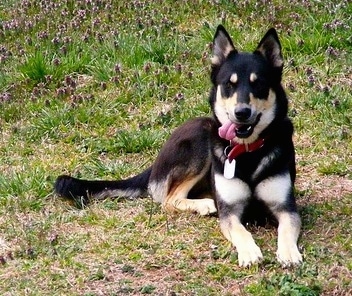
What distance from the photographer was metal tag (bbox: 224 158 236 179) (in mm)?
5270

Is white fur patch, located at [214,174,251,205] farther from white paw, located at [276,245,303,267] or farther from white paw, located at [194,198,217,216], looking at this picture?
white paw, located at [276,245,303,267]

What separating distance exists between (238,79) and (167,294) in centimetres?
149

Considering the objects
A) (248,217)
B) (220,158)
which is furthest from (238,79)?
(248,217)

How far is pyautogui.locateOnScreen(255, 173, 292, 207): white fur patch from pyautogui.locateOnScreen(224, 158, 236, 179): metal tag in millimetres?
182

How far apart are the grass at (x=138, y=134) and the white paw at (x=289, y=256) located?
43mm

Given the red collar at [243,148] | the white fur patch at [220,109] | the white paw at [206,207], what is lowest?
the white paw at [206,207]

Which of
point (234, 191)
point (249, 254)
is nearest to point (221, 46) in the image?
point (234, 191)

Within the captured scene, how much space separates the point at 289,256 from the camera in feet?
15.5

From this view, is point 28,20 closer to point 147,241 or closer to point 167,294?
point 147,241

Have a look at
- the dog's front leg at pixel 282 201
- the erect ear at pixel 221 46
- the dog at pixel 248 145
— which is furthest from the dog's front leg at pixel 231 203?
the erect ear at pixel 221 46

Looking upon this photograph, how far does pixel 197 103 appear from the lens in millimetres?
7441

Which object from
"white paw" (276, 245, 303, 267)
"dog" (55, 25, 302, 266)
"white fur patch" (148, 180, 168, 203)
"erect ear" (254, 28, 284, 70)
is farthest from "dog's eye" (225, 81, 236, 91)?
"white paw" (276, 245, 303, 267)

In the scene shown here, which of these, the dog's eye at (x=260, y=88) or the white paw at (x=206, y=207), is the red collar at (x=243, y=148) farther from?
the white paw at (x=206, y=207)

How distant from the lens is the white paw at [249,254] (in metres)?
4.72
